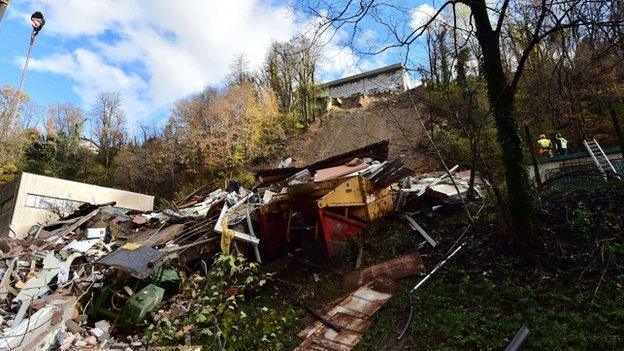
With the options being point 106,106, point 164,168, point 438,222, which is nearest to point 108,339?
point 438,222

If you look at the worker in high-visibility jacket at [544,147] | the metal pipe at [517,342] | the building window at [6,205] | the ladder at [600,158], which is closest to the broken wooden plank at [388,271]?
the metal pipe at [517,342]

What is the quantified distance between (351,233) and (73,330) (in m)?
5.15

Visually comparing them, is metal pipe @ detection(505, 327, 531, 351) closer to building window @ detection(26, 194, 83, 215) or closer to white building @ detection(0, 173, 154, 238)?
white building @ detection(0, 173, 154, 238)

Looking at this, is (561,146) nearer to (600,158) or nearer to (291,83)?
(600,158)

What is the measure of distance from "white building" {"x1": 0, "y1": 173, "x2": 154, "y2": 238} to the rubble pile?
843 cm

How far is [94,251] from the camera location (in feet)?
33.3

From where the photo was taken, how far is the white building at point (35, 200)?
1833 cm

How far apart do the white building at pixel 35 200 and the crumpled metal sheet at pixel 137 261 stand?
12565mm

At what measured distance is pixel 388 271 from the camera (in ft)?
22.9

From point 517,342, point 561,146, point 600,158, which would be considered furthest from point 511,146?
point 561,146

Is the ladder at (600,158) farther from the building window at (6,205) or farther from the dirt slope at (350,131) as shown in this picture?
the building window at (6,205)

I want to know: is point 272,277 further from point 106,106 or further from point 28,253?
point 106,106

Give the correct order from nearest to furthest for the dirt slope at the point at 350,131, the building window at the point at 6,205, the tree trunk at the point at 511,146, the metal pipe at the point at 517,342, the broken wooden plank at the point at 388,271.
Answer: the metal pipe at the point at 517,342
the tree trunk at the point at 511,146
the broken wooden plank at the point at 388,271
the building window at the point at 6,205
the dirt slope at the point at 350,131

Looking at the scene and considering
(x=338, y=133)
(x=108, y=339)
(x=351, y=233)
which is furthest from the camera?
(x=338, y=133)
